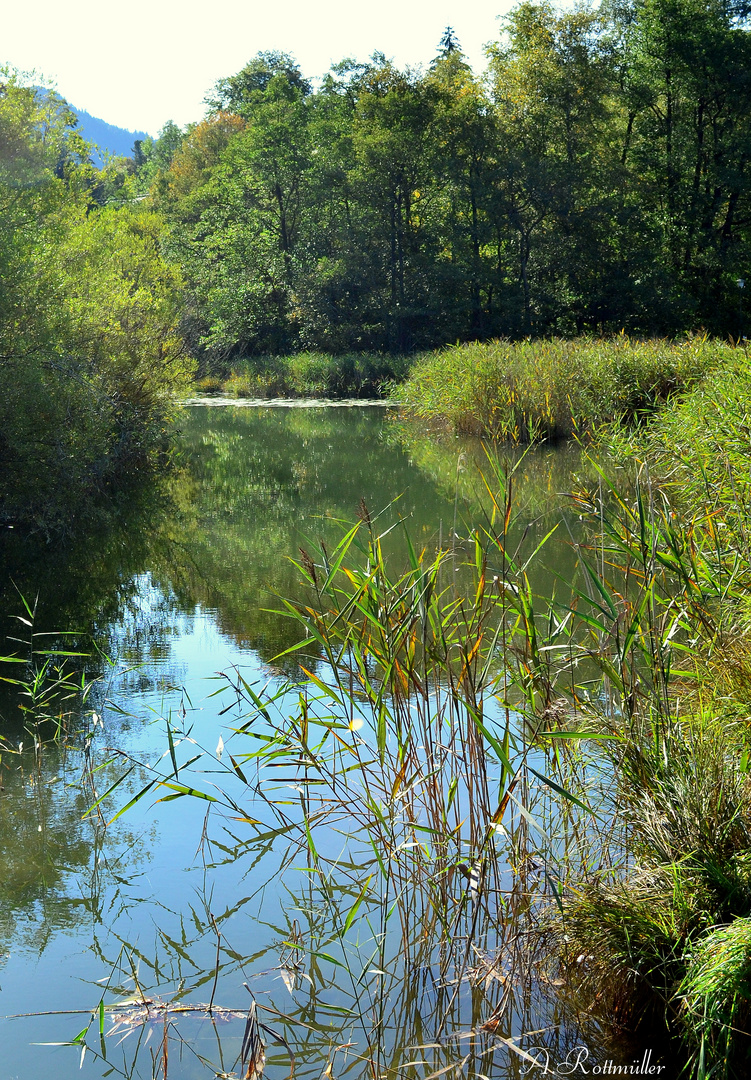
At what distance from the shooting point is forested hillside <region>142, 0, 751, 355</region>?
26.7 metres

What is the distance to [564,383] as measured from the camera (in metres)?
12.1

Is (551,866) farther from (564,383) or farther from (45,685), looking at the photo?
(564,383)

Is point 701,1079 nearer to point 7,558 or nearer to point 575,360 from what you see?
point 7,558

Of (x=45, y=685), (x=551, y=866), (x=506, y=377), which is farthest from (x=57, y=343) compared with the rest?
(x=551, y=866)

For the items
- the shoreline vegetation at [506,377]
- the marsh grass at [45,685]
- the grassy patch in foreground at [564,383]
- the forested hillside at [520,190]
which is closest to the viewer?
the shoreline vegetation at [506,377]

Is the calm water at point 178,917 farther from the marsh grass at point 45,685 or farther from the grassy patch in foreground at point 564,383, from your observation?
the grassy patch in foreground at point 564,383

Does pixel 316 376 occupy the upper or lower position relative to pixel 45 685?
upper

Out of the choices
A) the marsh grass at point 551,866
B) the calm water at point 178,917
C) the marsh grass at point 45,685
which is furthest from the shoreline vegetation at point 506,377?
the marsh grass at point 45,685

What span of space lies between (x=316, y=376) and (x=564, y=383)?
45.2 ft

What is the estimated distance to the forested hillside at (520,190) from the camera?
2667cm
